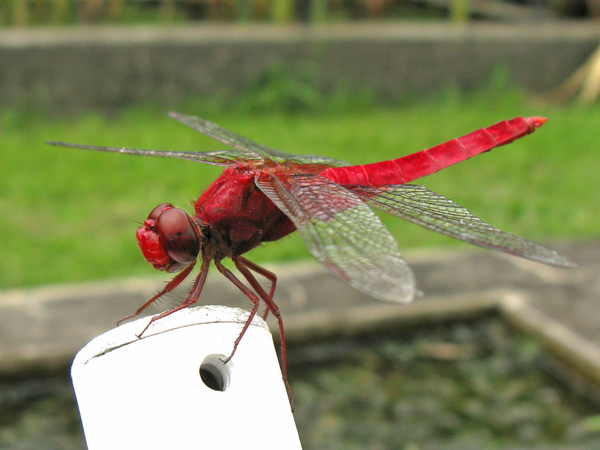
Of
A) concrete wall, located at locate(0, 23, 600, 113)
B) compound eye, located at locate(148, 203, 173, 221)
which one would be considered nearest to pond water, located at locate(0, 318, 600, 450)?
compound eye, located at locate(148, 203, 173, 221)

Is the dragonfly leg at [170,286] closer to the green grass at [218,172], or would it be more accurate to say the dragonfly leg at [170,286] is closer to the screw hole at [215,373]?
the screw hole at [215,373]

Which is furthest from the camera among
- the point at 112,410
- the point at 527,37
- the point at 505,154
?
the point at 527,37

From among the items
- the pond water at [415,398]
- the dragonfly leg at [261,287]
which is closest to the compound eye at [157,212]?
the dragonfly leg at [261,287]

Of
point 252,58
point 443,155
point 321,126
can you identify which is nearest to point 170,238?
point 443,155

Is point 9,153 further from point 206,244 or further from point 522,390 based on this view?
point 206,244

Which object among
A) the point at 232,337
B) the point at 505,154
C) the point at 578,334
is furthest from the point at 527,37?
the point at 232,337

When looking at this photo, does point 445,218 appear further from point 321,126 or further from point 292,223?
point 321,126
